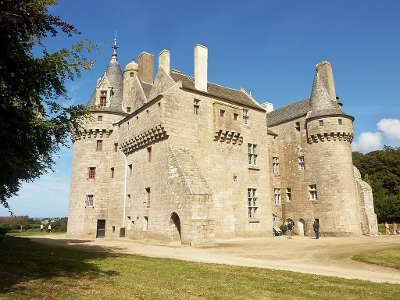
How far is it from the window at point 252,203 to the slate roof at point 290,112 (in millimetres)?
11012

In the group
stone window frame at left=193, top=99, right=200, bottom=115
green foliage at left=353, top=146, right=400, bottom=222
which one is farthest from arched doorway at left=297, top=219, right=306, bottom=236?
green foliage at left=353, top=146, right=400, bottom=222

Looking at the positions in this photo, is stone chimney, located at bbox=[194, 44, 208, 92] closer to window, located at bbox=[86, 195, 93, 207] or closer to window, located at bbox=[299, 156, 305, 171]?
window, located at bbox=[299, 156, 305, 171]

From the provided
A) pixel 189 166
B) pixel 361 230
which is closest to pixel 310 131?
pixel 361 230

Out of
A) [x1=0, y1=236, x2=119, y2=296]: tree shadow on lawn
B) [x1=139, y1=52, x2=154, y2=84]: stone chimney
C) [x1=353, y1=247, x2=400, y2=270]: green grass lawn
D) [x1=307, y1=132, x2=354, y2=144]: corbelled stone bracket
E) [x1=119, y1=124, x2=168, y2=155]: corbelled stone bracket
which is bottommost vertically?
[x1=353, y1=247, x2=400, y2=270]: green grass lawn

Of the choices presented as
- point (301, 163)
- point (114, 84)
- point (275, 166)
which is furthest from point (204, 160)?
point (114, 84)

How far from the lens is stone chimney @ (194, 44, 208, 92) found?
28.0 meters

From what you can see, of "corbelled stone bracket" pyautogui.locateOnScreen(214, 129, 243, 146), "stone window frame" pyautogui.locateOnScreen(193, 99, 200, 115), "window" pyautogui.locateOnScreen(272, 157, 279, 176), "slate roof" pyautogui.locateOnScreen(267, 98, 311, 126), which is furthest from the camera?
"window" pyautogui.locateOnScreen(272, 157, 279, 176)

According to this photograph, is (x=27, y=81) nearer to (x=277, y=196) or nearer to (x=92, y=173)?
(x=92, y=173)

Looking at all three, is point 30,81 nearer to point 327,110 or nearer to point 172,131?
point 172,131

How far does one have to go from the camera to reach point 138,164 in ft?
92.1

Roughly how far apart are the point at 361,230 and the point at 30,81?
31.0m

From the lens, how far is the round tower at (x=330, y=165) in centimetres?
2969

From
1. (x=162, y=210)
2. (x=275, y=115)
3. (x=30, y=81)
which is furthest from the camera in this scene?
(x=275, y=115)

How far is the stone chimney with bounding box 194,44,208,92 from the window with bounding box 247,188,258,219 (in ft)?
33.5
